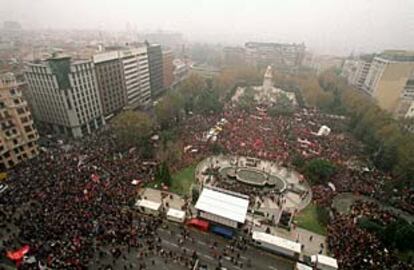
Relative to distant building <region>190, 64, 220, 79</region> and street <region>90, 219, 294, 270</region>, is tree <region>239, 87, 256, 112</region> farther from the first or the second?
street <region>90, 219, 294, 270</region>

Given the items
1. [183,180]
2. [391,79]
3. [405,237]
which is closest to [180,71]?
[391,79]

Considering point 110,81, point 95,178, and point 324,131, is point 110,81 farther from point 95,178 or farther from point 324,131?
point 324,131

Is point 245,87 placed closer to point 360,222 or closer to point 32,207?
point 360,222

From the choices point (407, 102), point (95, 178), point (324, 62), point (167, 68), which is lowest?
point (324, 62)

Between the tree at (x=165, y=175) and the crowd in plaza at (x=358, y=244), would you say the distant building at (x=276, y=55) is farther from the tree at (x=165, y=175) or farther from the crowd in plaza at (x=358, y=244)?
the crowd in plaza at (x=358, y=244)

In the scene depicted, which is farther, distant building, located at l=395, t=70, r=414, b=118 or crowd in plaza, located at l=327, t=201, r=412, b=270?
distant building, located at l=395, t=70, r=414, b=118

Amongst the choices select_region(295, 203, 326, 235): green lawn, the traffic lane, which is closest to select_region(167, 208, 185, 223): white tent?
the traffic lane

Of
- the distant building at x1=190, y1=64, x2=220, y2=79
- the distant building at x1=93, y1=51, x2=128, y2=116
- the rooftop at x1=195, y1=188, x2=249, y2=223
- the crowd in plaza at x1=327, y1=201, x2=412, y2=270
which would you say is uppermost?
the distant building at x1=93, y1=51, x2=128, y2=116
